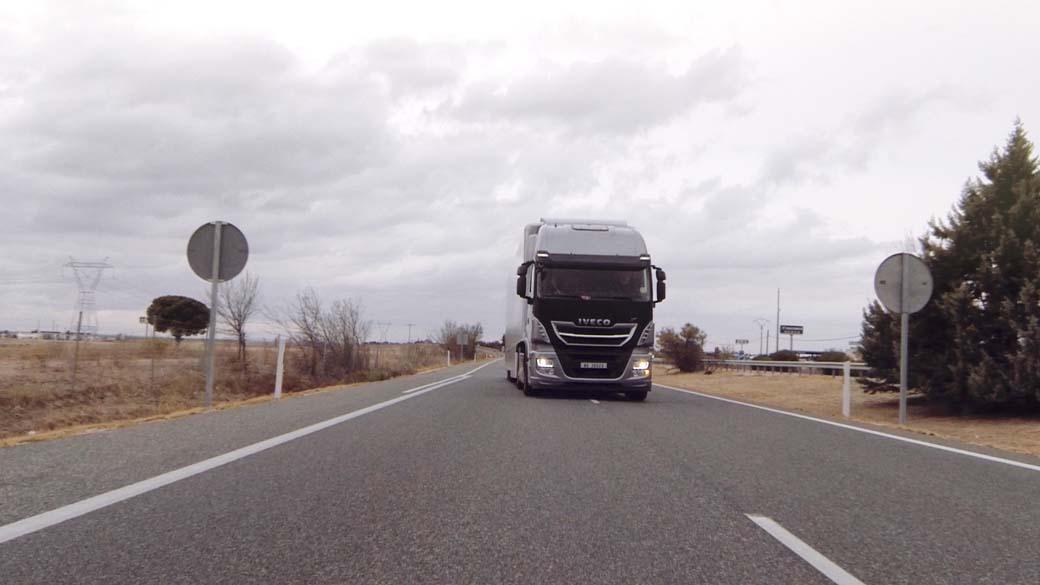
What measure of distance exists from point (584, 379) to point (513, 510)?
12372 mm

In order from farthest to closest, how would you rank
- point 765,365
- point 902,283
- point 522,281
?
point 765,365 → point 522,281 → point 902,283

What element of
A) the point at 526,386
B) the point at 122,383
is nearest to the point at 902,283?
the point at 526,386

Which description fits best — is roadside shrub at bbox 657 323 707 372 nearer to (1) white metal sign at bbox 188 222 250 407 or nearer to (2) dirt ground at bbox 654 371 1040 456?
(2) dirt ground at bbox 654 371 1040 456

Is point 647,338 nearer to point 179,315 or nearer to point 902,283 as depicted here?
point 902,283

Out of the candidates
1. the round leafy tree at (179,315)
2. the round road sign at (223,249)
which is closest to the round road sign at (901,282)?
the round road sign at (223,249)

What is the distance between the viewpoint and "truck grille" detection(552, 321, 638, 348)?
18.2 meters

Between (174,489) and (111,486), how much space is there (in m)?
0.51

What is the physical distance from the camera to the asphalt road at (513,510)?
4.61 meters

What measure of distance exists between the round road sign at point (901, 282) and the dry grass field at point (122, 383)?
12.3 m

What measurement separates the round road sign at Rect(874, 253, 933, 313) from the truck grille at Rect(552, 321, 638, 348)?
203 inches

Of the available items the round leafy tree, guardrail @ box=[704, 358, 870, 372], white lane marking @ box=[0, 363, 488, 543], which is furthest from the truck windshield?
the round leafy tree

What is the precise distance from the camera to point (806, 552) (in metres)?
5.07

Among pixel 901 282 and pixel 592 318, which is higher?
pixel 901 282

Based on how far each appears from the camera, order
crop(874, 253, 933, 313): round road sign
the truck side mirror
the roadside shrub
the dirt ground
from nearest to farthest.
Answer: the dirt ground < crop(874, 253, 933, 313): round road sign < the truck side mirror < the roadside shrub
